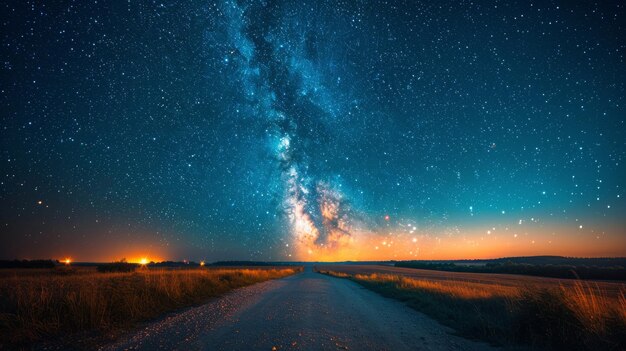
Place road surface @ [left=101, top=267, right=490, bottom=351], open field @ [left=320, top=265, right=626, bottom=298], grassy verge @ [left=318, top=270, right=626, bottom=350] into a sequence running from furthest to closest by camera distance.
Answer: open field @ [left=320, top=265, right=626, bottom=298] → grassy verge @ [left=318, top=270, right=626, bottom=350] → road surface @ [left=101, top=267, right=490, bottom=351]

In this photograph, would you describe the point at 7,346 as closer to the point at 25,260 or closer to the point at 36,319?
the point at 36,319

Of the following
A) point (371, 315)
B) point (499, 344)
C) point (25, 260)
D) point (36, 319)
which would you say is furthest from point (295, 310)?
point (25, 260)

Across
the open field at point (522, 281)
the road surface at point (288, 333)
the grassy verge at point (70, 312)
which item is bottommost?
the open field at point (522, 281)

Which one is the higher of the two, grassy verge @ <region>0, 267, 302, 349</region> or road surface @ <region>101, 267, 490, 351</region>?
grassy verge @ <region>0, 267, 302, 349</region>

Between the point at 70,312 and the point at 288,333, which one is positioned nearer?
the point at 288,333

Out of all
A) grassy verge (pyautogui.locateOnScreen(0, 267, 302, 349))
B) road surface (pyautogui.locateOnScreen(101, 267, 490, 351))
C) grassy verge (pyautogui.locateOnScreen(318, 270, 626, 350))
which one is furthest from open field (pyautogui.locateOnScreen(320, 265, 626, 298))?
grassy verge (pyautogui.locateOnScreen(0, 267, 302, 349))

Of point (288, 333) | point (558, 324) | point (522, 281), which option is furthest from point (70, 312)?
point (522, 281)

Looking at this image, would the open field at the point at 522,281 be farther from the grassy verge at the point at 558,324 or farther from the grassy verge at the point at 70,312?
the grassy verge at the point at 70,312

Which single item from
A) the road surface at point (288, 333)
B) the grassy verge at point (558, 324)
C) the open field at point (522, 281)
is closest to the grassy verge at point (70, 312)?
the road surface at point (288, 333)

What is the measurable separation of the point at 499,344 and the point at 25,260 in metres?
96.0

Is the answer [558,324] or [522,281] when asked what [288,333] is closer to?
[558,324]

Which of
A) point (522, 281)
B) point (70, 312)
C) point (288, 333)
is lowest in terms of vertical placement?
point (522, 281)

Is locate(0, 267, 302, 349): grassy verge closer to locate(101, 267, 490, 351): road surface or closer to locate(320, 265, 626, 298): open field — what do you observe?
locate(101, 267, 490, 351): road surface

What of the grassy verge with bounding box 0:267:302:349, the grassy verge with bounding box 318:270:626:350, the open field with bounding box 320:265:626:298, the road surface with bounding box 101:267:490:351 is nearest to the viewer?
the road surface with bounding box 101:267:490:351
